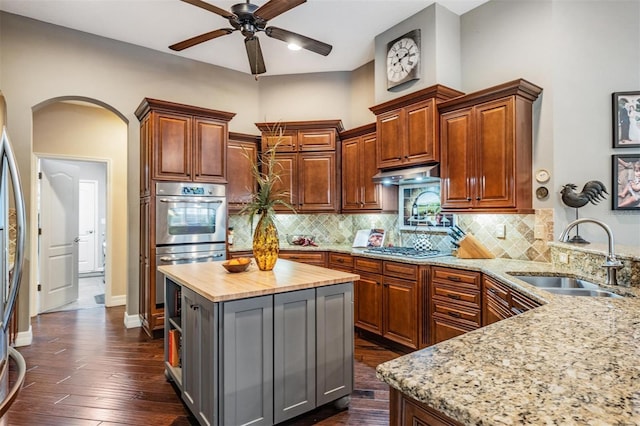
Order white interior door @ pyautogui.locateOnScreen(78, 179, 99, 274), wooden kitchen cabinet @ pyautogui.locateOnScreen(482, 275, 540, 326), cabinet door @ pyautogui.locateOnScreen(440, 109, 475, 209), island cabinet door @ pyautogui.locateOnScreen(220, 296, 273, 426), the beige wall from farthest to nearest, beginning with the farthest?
1. white interior door @ pyautogui.locateOnScreen(78, 179, 99, 274)
2. the beige wall
3. cabinet door @ pyautogui.locateOnScreen(440, 109, 475, 209)
4. wooden kitchen cabinet @ pyautogui.locateOnScreen(482, 275, 540, 326)
5. island cabinet door @ pyautogui.locateOnScreen(220, 296, 273, 426)

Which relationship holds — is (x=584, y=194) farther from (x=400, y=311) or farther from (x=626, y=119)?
(x=400, y=311)

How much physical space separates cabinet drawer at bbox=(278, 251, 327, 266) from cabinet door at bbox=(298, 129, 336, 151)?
142 centimetres

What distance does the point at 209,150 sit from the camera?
4.07 m

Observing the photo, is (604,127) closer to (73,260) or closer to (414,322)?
(414,322)

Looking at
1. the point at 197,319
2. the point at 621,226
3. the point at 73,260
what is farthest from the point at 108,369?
the point at 621,226

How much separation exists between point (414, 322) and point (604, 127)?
235 centimetres

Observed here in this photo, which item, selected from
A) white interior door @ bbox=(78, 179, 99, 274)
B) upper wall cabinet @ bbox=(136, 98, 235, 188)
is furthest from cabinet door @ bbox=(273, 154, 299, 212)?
white interior door @ bbox=(78, 179, 99, 274)

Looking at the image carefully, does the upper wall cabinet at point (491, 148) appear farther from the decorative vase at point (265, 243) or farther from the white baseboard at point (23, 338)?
the white baseboard at point (23, 338)

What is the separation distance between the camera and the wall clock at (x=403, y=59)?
3.59 meters

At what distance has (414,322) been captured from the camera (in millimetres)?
3189

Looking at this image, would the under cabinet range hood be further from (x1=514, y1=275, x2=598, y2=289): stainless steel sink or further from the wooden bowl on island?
the wooden bowl on island

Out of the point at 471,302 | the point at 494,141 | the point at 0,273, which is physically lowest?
the point at 471,302

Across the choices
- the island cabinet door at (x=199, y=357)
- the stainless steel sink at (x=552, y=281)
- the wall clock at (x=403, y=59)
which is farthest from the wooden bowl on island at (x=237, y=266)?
the wall clock at (x=403, y=59)

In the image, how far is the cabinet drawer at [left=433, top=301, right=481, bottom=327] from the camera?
2.77 meters
